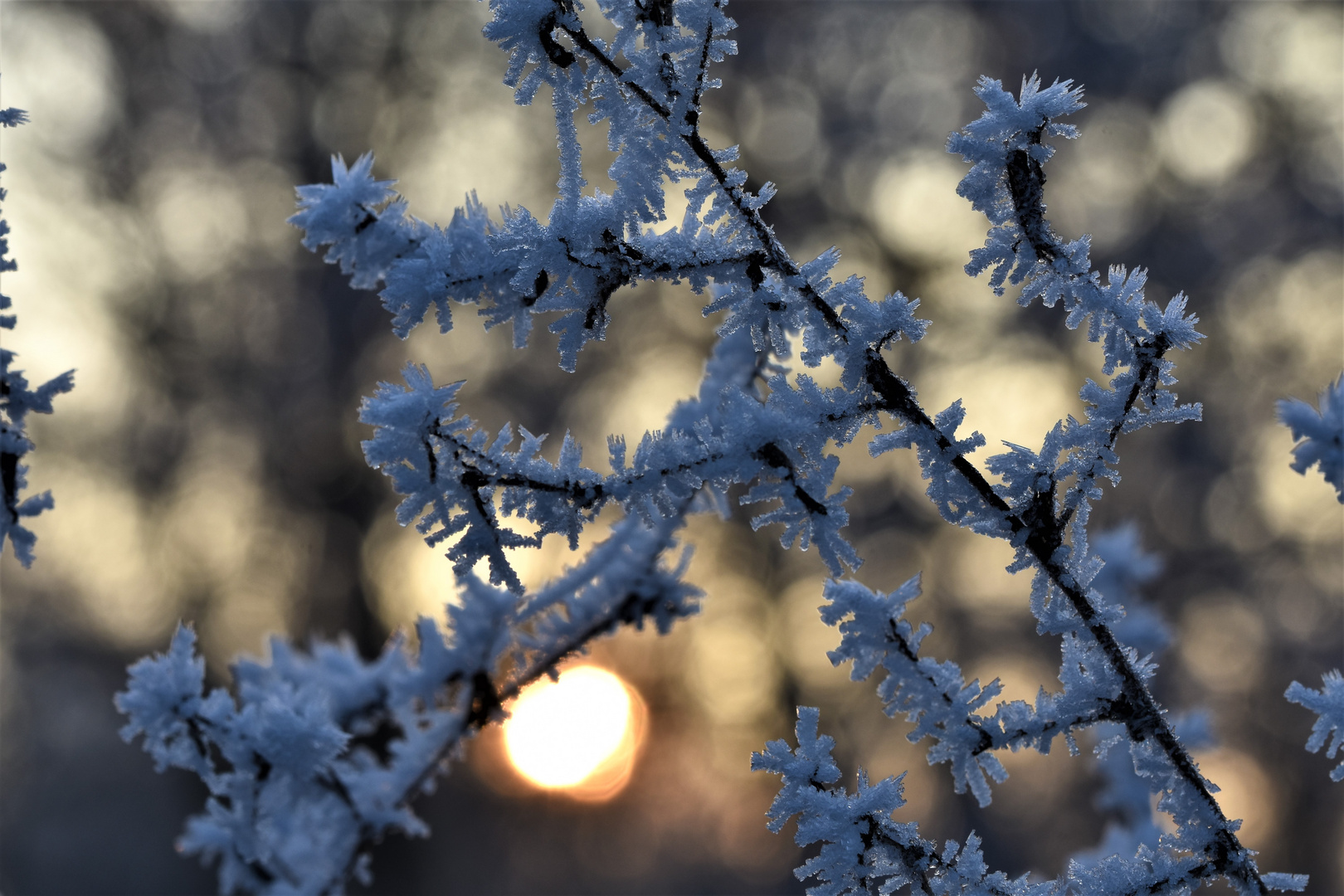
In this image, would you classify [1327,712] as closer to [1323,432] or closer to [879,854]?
[1323,432]

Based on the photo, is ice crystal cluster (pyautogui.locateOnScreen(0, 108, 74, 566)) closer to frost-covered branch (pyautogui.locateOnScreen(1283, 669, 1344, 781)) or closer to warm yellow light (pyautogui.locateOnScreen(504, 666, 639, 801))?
frost-covered branch (pyautogui.locateOnScreen(1283, 669, 1344, 781))

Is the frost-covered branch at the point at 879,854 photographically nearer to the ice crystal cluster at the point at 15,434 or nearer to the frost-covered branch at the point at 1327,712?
the frost-covered branch at the point at 1327,712

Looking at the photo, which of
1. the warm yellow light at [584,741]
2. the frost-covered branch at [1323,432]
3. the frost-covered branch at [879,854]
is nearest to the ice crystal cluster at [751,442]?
the frost-covered branch at [879,854]

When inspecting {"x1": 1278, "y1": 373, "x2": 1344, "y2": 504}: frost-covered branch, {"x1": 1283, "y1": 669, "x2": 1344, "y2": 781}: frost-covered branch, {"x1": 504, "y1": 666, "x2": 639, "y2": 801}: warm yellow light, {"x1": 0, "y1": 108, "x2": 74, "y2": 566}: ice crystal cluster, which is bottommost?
{"x1": 1283, "y1": 669, "x2": 1344, "y2": 781}: frost-covered branch

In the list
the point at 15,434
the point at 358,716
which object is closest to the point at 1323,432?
the point at 358,716

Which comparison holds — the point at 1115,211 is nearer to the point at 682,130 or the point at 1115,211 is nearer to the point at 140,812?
the point at 682,130

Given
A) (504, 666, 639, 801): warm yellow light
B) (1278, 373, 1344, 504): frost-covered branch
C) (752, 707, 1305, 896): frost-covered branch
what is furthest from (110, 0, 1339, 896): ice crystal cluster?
(504, 666, 639, 801): warm yellow light

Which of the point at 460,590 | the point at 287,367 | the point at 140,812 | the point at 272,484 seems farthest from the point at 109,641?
the point at 460,590
